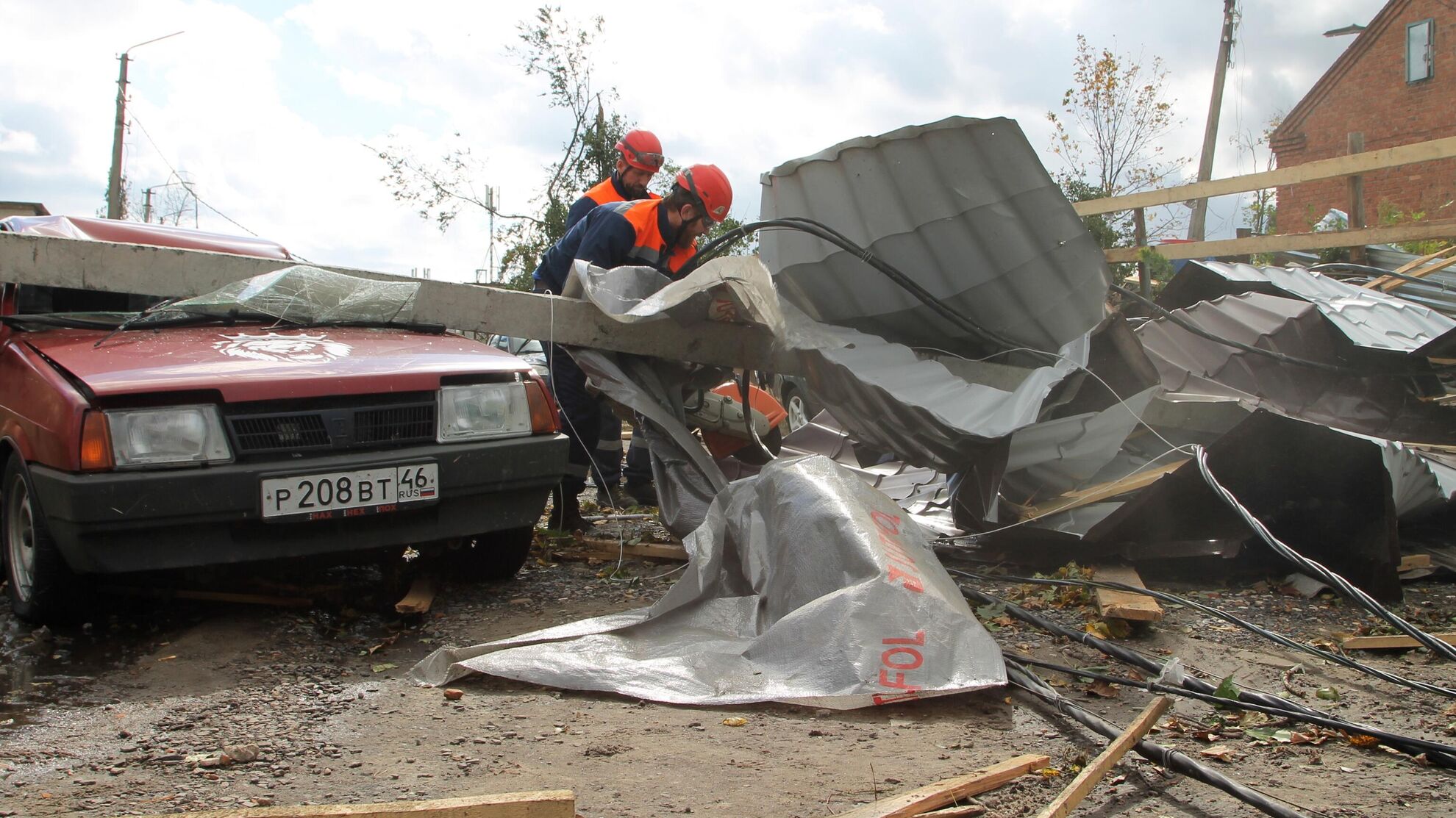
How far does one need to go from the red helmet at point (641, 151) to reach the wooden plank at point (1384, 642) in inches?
166

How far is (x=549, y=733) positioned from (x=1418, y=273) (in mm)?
6907

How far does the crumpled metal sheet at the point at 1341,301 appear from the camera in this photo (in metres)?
4.96

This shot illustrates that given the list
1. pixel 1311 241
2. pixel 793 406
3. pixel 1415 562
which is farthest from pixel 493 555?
A: pixel 793 406

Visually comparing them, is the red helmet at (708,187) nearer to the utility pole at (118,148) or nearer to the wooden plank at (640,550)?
the wooden plank at (640,550)

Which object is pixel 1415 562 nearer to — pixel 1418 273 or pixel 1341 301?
pixel 1341 301

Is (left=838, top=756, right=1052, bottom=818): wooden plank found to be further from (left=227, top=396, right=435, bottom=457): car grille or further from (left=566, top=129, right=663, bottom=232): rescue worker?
(left=566, top=129, right=663, bottom=232): rescue worker

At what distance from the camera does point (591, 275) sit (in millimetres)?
4211

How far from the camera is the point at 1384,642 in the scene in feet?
10.1

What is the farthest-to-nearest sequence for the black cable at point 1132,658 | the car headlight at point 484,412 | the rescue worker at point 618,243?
the rescue worker at point 618,243
the car headlight at point 484,412
the black cable at point 1132,658

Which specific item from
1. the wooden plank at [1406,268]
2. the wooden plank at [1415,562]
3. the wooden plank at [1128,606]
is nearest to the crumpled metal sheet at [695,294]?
the wooden plank at [1128,606]

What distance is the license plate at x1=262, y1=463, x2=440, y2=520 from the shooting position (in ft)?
9.96

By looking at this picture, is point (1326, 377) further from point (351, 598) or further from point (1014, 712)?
point (351, 598)

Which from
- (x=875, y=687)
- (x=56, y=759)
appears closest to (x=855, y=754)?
(x=875, y=687)

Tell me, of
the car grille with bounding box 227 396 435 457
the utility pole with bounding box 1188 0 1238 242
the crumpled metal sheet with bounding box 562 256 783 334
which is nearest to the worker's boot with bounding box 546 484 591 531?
the crumpled metal sheet with bounding box 562 256 783 334
